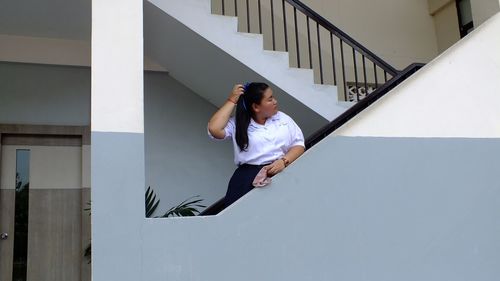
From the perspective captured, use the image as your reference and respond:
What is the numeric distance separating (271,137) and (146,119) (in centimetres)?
287

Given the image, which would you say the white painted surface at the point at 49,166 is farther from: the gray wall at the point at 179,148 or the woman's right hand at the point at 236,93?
the woman's right hand at the point at 236,93

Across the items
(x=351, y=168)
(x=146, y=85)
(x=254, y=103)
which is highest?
(x=146, y=85)

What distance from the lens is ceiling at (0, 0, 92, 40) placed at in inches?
188

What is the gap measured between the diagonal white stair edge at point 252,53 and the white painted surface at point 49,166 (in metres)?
1.93

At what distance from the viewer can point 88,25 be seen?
17.1 feet

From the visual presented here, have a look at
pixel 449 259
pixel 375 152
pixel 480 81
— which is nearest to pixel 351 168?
pixel 375 152

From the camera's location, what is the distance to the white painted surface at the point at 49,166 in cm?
540

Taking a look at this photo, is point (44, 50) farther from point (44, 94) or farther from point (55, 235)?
point (55, 235)

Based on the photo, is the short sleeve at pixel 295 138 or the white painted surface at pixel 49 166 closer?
the short sleeve at pixel 295 138

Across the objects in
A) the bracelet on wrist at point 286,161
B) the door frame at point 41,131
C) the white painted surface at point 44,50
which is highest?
the white painted surface at point 44,50

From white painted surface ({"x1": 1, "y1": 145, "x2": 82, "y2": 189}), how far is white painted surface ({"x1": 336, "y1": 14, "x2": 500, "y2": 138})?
3.30 meters

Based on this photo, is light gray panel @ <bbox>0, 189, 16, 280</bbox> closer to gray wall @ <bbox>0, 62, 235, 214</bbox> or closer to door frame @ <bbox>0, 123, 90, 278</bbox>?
door frame @ <bbox>0, 123, 90, 278</bbox>

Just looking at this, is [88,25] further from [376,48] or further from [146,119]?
[376,48]

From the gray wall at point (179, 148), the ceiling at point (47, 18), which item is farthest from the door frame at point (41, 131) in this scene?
the ceiling at point (47, 18)
